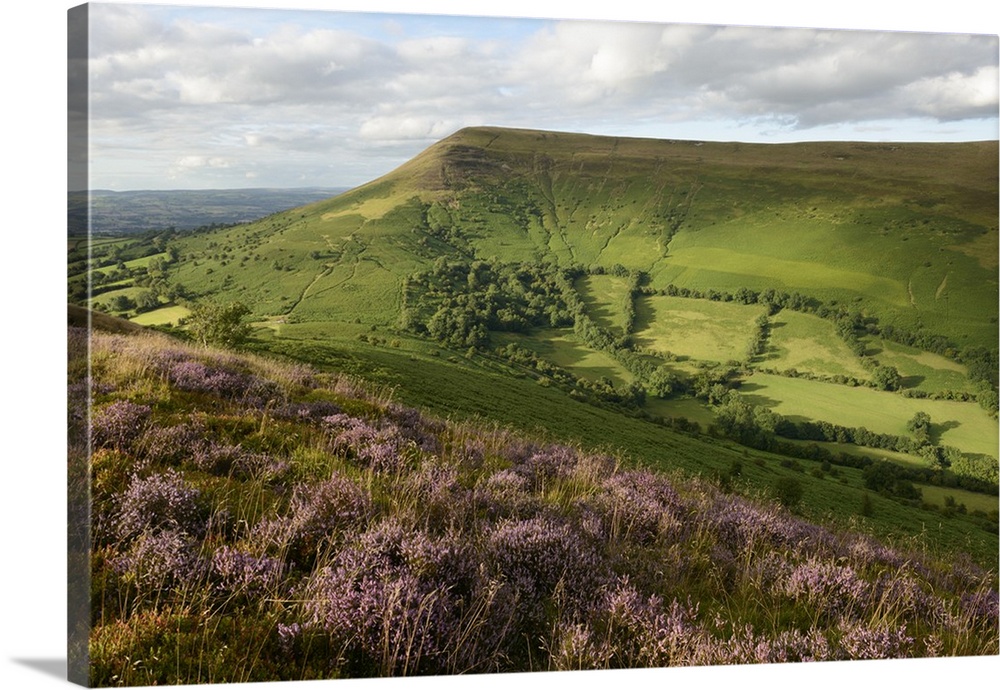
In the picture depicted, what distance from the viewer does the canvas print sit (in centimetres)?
479

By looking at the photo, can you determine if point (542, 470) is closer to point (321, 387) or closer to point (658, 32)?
point (321, 387)

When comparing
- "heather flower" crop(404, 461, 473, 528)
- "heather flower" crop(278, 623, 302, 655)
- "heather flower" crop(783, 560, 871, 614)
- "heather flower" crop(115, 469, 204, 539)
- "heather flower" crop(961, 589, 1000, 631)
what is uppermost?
"heather flower" crop(115, 469, 204, 539)

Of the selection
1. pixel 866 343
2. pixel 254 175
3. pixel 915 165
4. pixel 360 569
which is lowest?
pixel 360 569

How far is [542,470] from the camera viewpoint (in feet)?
22.1

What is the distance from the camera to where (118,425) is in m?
5.35

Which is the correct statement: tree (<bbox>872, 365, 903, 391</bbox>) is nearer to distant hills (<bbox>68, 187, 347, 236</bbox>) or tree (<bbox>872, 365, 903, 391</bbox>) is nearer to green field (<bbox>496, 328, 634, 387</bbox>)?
green field (<bbox>496, 328, 634, 387</bbox>)

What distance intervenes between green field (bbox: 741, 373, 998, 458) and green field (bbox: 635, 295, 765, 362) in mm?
513

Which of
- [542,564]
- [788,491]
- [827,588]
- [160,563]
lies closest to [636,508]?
[542,564]

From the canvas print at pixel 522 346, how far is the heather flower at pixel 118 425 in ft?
0.09

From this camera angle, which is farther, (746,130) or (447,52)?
(746,130)

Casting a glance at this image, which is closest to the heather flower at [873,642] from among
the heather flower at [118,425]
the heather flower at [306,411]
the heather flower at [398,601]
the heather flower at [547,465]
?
the heather flower at [547,465]

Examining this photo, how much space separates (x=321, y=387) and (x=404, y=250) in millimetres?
3786

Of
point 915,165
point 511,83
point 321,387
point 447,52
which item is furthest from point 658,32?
point 321,387

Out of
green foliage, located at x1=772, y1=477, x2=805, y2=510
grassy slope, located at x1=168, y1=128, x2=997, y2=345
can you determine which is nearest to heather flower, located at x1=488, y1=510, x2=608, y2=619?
green foliage, located at x1=772, y1=477, x2=805, y2=510
